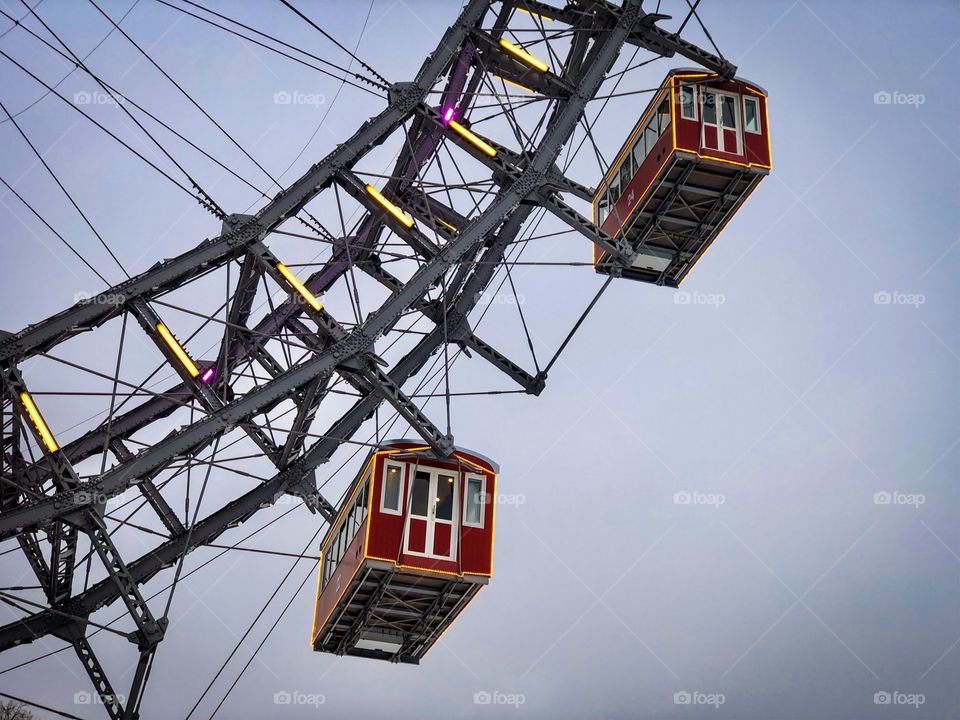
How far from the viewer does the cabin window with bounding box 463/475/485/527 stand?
2178 cm

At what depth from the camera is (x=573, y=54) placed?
23844 millimetres

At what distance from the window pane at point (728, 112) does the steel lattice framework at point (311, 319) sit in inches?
26.6

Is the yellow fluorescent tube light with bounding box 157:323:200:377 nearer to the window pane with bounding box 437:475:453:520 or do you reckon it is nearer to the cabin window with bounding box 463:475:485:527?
the window pane with bounding box 437:475:453:520

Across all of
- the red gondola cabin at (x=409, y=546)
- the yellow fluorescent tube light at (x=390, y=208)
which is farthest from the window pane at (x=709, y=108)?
the red gondola cabin at (x=409, y=546)

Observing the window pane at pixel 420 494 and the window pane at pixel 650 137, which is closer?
the window pane at pixel 420 494

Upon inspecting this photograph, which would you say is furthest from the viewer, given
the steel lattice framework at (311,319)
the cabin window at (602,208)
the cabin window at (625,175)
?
the cabin window at (602,208)

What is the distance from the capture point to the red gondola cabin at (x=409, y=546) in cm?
2102

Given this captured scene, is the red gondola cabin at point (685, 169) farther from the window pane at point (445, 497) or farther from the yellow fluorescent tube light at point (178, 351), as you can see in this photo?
the yellow fluorescent tube light at point (178, 351)

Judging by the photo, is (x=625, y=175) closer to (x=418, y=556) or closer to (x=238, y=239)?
(x=238, y=239)

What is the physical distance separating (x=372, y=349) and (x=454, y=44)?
23.3 feet

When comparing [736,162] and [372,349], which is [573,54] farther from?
[372,349]

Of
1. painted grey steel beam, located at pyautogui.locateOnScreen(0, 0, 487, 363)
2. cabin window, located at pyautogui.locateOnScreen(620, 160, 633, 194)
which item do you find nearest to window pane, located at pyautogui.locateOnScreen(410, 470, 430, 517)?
painted grey steel beam, located at pyautogui.locateOnScreen(0, 0, 487, 363)

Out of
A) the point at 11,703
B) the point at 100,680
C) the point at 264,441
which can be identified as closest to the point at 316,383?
the point at 264,441

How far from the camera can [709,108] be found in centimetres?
2383
